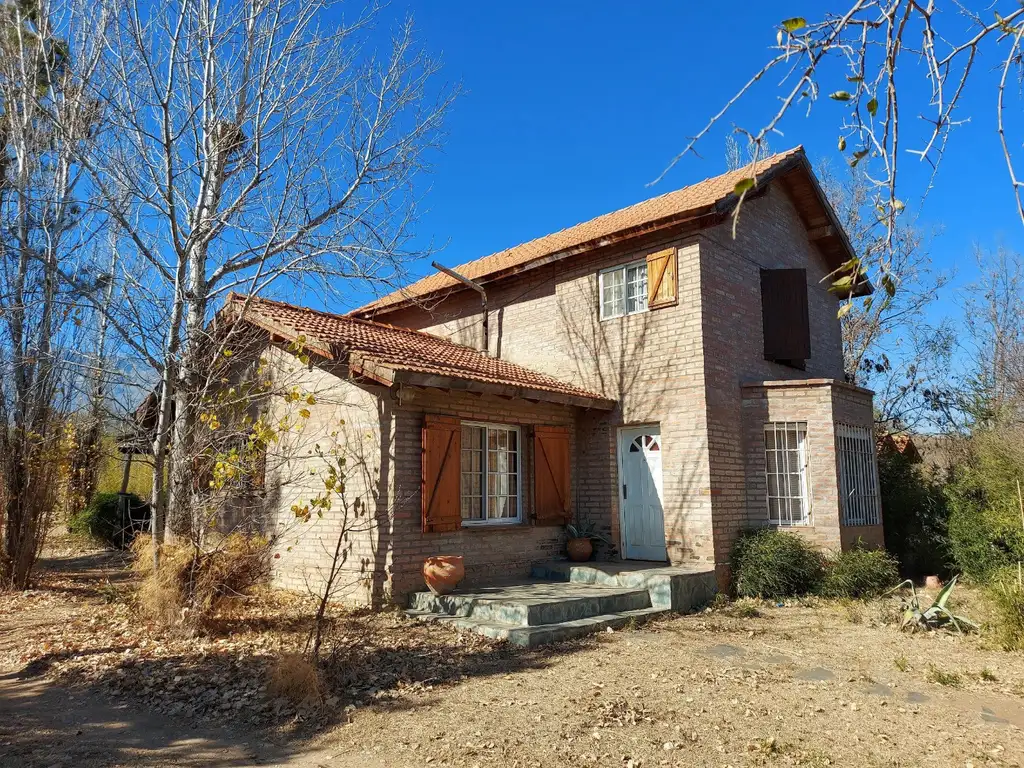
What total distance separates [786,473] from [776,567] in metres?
1.77

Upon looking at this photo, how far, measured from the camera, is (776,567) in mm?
9453

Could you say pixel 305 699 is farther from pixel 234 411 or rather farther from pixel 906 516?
pixel 906 516

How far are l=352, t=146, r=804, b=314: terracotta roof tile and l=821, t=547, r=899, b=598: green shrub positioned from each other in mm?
5554

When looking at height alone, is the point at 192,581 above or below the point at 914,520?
below

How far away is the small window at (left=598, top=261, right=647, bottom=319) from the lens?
11273 millimetres

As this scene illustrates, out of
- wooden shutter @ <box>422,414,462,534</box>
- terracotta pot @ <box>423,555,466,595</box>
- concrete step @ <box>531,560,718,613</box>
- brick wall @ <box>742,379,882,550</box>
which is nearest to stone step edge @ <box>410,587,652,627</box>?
terracotta pot @ <box>423,555,466,595</box>

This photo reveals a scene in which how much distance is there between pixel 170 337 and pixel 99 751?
16.8ft

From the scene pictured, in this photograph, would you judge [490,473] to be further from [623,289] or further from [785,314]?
[785,314]

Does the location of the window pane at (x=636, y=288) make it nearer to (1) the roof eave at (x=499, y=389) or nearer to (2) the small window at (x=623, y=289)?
(2) the small window at (x=623, y=289)

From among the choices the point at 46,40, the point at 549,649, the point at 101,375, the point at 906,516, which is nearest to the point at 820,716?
the point at 549,649

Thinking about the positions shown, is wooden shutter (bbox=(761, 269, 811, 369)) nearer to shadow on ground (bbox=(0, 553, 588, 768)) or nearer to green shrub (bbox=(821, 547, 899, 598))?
green shrub (bbox=(821, 547, 899, 598))

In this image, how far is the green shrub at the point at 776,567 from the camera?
950 cm

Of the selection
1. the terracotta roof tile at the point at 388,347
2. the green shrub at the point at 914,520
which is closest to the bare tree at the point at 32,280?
the terracotta roof tile at the point at 388,347

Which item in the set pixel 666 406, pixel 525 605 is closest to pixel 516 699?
pixel 525 605
